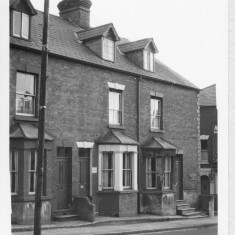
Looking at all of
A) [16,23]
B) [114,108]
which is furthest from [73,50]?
[16,23]

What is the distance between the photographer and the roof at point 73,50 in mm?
7207

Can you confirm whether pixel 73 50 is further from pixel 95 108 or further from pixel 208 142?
pixel 208 142

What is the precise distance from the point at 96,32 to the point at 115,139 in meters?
2.12

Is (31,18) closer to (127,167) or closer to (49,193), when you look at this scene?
(49,193)

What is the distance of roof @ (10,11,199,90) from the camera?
7207 millimetres

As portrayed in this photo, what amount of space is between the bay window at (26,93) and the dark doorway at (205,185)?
114 inches

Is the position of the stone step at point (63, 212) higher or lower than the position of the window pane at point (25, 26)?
lower

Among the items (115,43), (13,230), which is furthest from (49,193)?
(115,43)

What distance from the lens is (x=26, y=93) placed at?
7.75 meters

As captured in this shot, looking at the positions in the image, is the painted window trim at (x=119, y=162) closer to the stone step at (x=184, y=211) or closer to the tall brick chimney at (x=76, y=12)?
the stone step at (x=184, y=211)

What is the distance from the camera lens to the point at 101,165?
9430 millimetres

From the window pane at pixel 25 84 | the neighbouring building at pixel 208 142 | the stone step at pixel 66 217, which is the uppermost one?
the window pane at pixel 25 84

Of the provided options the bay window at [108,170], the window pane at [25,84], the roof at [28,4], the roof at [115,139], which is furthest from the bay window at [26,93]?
the bay window at [108,170]
